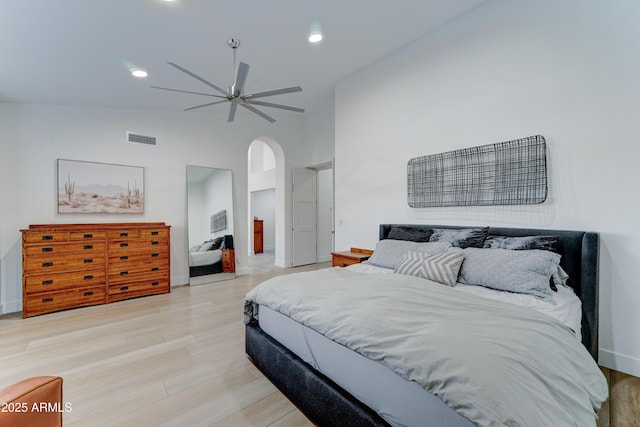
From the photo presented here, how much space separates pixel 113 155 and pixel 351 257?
12.6 feet

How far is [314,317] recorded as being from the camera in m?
1.70

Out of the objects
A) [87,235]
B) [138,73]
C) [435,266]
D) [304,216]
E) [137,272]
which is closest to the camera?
[435,266]

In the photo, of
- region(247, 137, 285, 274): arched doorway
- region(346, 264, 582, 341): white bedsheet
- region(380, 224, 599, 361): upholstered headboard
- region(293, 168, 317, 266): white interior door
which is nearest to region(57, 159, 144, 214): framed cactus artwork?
region(247, 137, 285, 274): arched doorway

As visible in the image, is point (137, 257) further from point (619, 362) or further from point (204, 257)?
point (619, 362)

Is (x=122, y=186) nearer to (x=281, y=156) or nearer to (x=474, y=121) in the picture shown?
(x=281, y=156)

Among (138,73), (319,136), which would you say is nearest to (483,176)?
(319,136)

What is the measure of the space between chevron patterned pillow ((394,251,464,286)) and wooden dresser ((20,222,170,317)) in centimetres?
363

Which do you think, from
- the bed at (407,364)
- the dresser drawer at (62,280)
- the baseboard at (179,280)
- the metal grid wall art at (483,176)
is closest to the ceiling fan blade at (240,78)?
the bed at (407,364)

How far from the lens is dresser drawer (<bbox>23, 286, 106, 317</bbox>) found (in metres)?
3.39

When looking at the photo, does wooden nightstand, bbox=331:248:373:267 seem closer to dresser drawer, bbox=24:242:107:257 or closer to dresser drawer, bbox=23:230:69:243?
dresser drawer, bbox=24:242:107:257

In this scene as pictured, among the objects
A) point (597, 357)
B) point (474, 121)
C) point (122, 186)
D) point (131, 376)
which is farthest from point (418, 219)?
point (122, 186)

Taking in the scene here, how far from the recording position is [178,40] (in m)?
2.82

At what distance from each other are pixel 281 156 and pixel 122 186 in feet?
9.74

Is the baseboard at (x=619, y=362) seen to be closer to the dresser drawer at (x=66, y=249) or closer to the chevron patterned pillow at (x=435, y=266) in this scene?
the chevron patterned pillow at (x=435, y=266)
